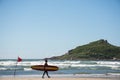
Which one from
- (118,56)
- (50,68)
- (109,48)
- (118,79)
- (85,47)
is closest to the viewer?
(118,79)

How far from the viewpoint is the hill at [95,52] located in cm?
11300

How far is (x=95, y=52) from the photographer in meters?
119

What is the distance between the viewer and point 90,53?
118 m

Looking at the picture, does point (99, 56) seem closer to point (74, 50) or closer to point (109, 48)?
point (109, 48)

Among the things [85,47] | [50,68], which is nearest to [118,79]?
[50,68]

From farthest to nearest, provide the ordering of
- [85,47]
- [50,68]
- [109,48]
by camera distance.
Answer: [85,47]
[109,48]
[50,68]

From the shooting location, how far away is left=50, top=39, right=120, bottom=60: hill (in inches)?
4449

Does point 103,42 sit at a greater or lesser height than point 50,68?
greater

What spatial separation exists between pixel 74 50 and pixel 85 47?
496cm

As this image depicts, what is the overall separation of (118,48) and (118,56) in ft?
30.0

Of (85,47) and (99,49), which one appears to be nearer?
(99,49)

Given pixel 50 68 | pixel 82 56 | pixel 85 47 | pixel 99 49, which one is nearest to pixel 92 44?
pixel 85 47

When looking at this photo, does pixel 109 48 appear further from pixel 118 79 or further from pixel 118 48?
pixel 118 79

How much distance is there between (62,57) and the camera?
122 m
